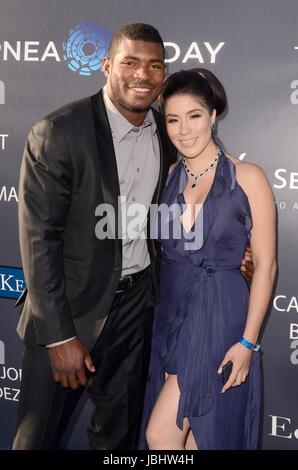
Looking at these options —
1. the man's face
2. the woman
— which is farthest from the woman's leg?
the man's face

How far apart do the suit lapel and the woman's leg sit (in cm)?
64

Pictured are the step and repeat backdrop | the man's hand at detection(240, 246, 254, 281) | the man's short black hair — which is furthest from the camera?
the step and repeat backdrop

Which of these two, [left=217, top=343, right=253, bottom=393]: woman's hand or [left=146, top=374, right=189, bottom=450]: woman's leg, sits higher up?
[left=217, top=343, right=253, bottom=393]: woman's hand

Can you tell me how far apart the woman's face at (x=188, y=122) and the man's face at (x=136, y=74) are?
0.09m

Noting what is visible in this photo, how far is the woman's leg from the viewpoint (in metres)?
1.97

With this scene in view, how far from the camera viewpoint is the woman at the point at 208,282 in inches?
74.0

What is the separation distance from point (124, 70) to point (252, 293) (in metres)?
0.90

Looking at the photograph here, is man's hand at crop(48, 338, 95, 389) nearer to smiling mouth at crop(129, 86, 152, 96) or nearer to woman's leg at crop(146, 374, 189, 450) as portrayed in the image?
woman's leg at crop(146, 374, 189, 450)

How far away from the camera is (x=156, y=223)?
202 centimetres

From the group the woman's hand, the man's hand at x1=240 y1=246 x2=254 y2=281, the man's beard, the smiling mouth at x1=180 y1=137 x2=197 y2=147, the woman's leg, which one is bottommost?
the woman's leg

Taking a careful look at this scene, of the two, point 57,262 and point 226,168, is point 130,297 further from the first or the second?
point 226,168

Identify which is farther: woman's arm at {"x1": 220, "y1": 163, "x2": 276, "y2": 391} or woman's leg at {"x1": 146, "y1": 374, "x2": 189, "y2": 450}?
woman's leg at {"x1": 146, "y1": 374, "x2": 189, "y2": 450}

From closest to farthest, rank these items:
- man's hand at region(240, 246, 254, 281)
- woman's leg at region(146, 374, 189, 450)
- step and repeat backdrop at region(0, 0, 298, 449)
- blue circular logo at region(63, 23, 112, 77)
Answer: woman's leg at region(146, 374, 189, 450) < man's hand at region(240, 246, 254, 281) < step and repeat backdrop at region(0, 0, 298, 449) < blue circular logo at region(63, 23, 112, 77)
